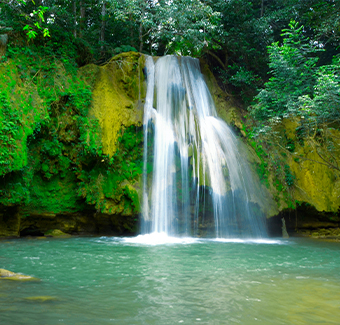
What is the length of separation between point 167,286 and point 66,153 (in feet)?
23.8

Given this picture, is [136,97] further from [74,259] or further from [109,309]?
[109,309]

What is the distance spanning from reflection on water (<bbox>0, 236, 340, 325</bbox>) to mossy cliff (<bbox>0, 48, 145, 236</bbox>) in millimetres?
2300

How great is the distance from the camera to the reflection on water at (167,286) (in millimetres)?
3752

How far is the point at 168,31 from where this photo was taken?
45.1 feet

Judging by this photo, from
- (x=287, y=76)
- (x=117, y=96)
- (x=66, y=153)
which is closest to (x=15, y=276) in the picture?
(x=66, y=153)

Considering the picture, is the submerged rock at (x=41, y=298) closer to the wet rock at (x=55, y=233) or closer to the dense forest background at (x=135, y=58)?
the dense forest background at (x=135, y=58)

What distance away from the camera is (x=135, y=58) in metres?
13.3

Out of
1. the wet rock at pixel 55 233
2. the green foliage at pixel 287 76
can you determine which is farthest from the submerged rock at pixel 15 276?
the green foliage at pixel 287 76

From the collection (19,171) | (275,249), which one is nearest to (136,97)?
(19,171)

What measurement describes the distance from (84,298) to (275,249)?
619cm

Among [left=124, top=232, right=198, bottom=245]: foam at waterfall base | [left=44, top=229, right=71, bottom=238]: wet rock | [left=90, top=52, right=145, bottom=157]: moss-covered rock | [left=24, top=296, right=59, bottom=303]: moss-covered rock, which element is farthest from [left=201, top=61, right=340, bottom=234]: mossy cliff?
[left=24, top=296, right=59, bottom=303]: moss-covered rock

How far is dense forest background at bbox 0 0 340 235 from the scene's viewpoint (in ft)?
33.0

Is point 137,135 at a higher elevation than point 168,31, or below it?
below

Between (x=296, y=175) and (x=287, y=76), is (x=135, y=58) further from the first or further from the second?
(x=296, y=175)
